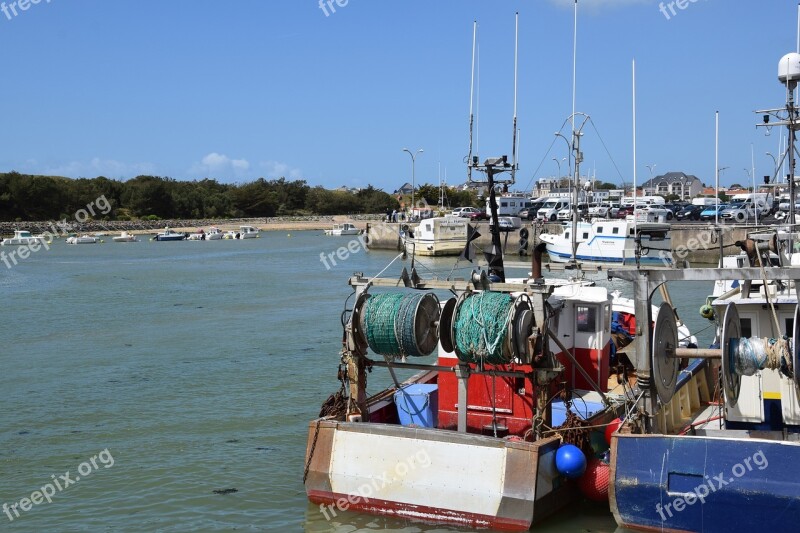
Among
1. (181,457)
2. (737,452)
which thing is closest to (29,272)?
(181,457)

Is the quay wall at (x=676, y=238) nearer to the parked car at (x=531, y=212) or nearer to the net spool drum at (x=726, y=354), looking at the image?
the parked car at (x=531, y=212)

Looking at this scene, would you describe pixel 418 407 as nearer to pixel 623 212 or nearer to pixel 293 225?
pixel 623 212

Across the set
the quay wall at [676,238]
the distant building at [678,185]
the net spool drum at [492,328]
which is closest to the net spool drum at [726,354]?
the net spool drum at [492,328]

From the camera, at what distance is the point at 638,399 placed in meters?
10.8

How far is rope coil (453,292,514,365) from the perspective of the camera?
1057 centimetres

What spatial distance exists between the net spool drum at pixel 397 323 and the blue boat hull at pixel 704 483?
2.71 m

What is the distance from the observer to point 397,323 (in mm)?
11078

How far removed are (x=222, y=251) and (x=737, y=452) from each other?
2840 inches

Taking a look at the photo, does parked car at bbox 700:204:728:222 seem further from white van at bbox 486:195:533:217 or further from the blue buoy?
the blue buoy

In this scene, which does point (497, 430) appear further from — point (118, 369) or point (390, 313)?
point (118, 369)

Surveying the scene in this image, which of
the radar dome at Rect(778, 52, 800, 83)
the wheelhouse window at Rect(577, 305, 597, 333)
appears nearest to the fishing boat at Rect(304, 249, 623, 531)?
the wheelhouse window at Rect(577, 305, 597, 333)

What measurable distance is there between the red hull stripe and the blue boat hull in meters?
1.33

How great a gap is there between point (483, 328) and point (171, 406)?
9846 mm

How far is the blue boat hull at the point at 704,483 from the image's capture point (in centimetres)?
948
